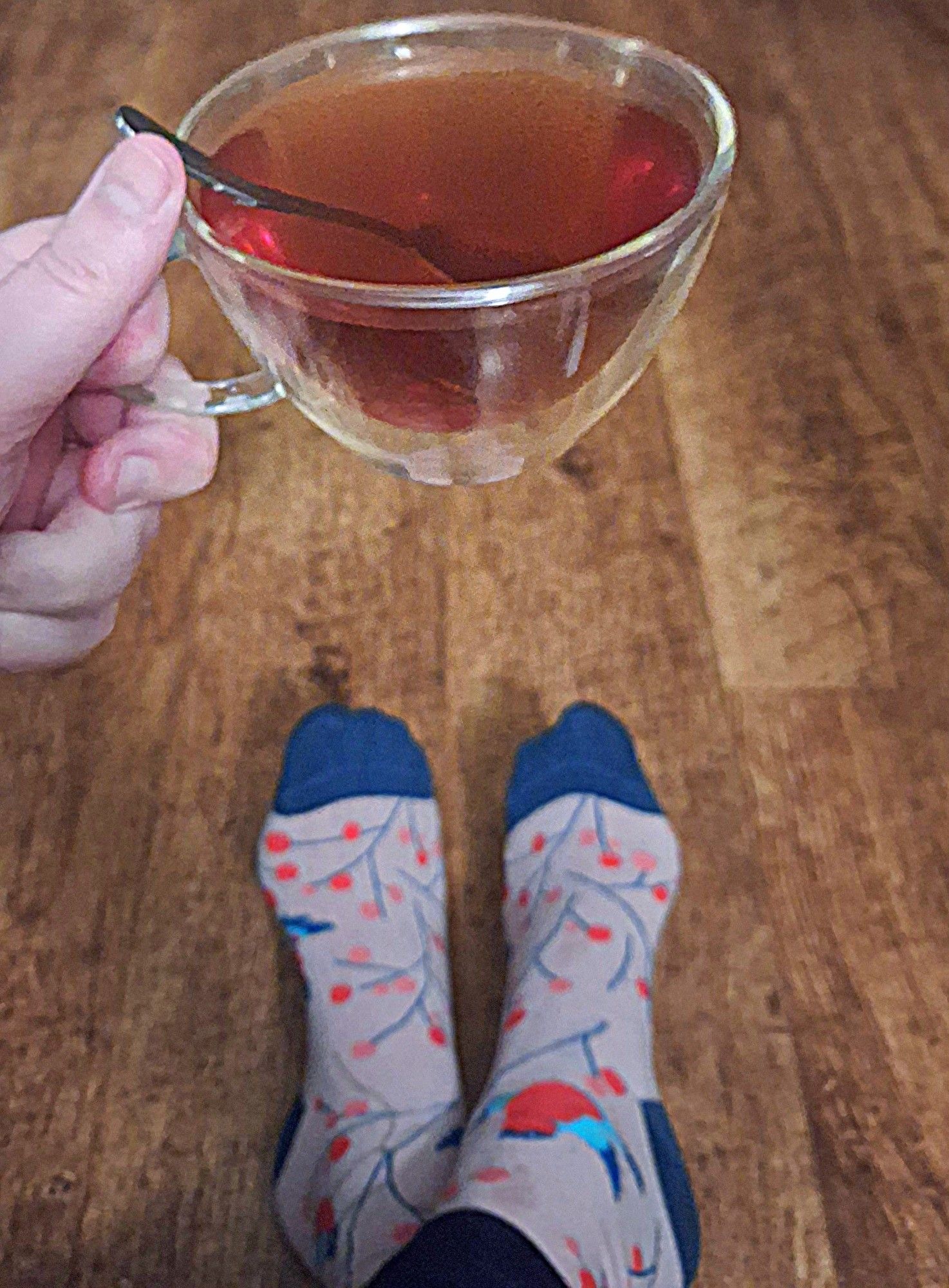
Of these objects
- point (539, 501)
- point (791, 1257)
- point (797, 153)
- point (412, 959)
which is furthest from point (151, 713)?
point (797, 153)

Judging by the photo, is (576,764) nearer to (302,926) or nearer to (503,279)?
(302,926)

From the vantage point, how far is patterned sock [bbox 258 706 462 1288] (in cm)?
76

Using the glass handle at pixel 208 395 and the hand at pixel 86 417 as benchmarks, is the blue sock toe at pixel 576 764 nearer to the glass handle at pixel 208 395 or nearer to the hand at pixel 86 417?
the hand at pixel 86 417

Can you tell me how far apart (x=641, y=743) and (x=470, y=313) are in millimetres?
623

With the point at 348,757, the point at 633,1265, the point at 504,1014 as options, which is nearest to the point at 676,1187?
the point at 633,1265

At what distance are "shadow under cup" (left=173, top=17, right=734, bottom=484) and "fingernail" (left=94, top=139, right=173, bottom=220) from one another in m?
0.01

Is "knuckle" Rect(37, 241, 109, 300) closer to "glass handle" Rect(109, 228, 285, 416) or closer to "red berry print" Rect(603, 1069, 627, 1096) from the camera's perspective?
"glass handle" Rect(109, 228, 285, 416)

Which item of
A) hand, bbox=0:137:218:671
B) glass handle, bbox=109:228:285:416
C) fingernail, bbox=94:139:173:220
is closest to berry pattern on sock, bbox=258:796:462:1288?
hand, bbox=0:137:218:671

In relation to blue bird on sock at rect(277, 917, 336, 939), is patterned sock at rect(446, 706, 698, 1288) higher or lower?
lower

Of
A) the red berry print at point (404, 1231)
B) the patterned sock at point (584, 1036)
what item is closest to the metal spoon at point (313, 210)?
the patterned sock at point (584, 1036)

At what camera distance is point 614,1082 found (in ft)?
2.61

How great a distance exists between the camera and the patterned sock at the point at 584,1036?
2.36 ft

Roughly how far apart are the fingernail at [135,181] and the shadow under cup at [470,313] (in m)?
0.01

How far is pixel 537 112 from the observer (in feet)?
1.24
